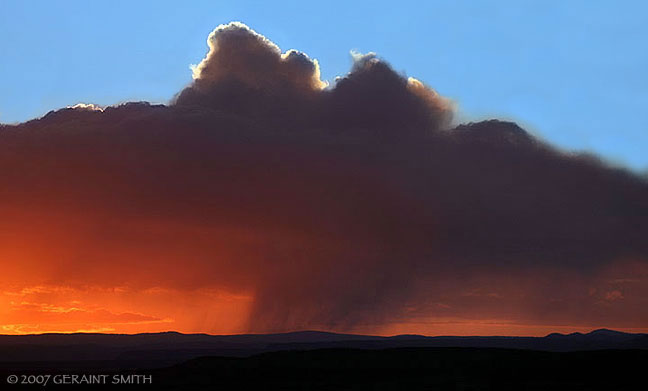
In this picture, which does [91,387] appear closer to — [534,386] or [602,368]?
[534,386]

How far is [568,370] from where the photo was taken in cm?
18800

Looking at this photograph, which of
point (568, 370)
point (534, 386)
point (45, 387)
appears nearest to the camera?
point (534, 386)

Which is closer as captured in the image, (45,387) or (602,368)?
(45,387)

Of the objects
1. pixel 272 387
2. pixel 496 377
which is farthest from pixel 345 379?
pixel 496 377

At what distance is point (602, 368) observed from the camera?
623ft

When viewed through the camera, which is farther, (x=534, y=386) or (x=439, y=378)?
(x=439, y=378)

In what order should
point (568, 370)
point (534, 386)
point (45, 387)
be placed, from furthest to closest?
point (568, 370) < point (45, 387) < point (534, 386)

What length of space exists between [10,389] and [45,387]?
962 cm

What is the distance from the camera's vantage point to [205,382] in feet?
625

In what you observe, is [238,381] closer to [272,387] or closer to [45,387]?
[272,387]

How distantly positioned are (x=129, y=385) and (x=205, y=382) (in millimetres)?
17767

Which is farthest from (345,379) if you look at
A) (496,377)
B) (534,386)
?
(534,386)

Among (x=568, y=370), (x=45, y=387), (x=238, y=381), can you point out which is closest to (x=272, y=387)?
(x=238, y=381)

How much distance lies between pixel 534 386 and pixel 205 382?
73863 millimetres
